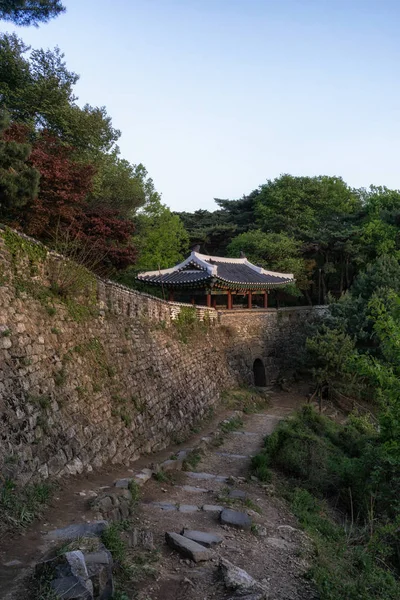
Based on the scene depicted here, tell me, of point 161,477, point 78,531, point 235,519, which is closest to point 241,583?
point 78,531

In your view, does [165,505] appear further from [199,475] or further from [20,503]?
Result: [20,503]

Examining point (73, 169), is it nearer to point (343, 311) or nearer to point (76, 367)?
point (76, 367)

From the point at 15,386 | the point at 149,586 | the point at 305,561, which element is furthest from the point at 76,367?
the point at 305,561

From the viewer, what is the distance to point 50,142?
42.1ft

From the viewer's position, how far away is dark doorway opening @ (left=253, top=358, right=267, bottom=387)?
21156mm

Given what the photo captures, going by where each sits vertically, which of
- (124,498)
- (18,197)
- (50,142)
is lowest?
(124,498)

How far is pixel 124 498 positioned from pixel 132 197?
57.5 feet

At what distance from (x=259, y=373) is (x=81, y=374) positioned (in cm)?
1533

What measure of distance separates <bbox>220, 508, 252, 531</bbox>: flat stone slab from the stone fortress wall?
2.20 metres

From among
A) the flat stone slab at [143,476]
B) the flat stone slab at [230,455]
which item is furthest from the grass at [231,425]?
the flat stone slab at [143,476]

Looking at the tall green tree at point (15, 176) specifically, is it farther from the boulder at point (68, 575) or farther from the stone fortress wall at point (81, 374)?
the boulder at point (68, 575)

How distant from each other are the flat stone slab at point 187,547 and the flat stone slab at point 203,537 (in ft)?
0.66

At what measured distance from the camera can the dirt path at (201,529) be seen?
12.4 feet

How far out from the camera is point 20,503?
4457 millimetres
